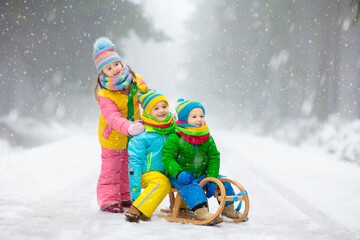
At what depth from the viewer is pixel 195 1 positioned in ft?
111

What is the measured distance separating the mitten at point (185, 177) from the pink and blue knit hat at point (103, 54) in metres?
1.70

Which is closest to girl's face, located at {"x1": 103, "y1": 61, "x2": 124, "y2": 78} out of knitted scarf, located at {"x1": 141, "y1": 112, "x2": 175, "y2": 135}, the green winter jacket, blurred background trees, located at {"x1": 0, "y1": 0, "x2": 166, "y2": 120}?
knitted scarf, located at {"x1": 141, "y1": 112, "x2": 175, "y2": 135}

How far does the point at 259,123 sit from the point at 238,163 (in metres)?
13.6

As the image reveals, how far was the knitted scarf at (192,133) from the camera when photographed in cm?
421

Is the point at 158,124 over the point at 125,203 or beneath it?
over

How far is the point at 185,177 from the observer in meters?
3.98

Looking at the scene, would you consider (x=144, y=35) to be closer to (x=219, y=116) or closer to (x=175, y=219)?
(x=175, y=219)

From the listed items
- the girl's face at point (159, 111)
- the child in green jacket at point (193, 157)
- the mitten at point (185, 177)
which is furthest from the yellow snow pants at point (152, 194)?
the girl's face at point (159, 111)

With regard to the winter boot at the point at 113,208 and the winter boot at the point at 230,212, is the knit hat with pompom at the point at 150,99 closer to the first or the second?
the winter boot at the point at 113,208

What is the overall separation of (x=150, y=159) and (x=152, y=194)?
1.36ft

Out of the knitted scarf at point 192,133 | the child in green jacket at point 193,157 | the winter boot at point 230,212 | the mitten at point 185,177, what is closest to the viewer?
the mitten at point 185,177

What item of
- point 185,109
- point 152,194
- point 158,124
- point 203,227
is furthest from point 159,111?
point 203,227

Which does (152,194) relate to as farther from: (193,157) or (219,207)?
(219,207)

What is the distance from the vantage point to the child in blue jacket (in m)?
4.17
